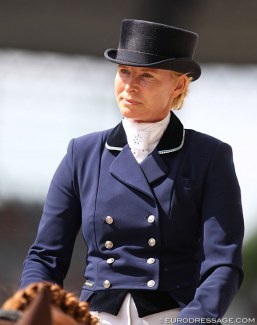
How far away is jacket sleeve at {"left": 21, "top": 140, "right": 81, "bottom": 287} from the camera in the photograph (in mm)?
3998

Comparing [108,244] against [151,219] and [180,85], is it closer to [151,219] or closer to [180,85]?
[151,219]

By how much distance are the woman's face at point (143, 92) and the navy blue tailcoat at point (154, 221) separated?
0.31 feet

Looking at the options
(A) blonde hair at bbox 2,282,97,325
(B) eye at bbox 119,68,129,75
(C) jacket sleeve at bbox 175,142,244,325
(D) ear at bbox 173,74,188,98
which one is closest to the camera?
(A) blonde hair at bbox 2,282,97,325

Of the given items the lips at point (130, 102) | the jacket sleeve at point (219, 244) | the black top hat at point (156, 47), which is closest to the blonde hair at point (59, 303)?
the jacket sleeve at point (219, 244)

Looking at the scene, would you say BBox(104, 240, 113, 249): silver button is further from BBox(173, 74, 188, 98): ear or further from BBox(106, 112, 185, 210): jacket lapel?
BBox(173, 74, 188, 98): ear

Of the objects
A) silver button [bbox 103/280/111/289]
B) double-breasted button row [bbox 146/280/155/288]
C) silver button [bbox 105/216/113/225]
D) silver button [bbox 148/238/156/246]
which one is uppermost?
silver button [bbox 105/216/113/225]

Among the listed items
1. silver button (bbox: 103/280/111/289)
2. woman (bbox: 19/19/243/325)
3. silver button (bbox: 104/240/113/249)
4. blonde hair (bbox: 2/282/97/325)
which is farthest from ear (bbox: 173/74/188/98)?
blonde hair (bbox: 2/282/97/325)

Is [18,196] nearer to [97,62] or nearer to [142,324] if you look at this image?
[97,62]

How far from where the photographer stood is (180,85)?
13.5ft

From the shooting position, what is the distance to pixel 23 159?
7.23 meters

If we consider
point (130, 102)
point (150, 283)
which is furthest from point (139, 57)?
point (150, 283)

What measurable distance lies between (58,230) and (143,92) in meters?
0.51

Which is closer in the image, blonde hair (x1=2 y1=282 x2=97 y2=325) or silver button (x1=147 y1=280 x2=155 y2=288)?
blonde hair (x1=2 y1=282 x2=97 y2=325)

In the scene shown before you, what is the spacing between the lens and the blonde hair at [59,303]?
3195 mm
